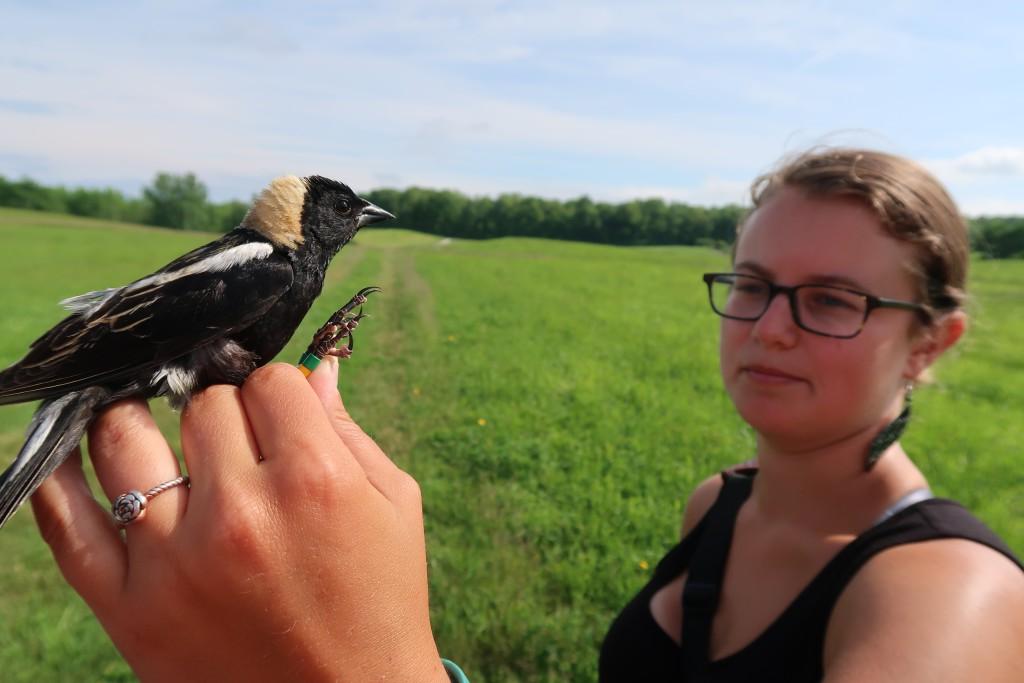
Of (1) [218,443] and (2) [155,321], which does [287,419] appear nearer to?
(1) [218,443]

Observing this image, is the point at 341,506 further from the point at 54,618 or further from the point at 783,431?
the point at 54,618

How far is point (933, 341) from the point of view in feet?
8.40

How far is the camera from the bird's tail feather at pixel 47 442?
1.63 metres

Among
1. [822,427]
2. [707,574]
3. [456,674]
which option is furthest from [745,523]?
[456,674]

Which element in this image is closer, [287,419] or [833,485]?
[287,419]

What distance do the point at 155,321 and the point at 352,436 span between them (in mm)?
945

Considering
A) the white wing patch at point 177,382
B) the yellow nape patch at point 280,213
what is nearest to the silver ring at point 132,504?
the white wing patch at point 177,382

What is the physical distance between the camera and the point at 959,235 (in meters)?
2.56

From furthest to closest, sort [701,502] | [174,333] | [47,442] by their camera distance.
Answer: [701,502]
[174,333]
[47,442]

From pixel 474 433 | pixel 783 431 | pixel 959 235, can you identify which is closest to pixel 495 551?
pixel 474 433

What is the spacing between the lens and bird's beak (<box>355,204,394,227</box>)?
8.59 ft

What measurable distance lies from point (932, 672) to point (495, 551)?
4.13 meters

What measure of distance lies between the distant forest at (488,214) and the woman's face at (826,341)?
1.33 metres

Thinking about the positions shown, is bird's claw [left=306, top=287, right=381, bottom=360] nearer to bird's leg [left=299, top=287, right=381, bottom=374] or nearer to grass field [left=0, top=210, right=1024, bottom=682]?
bird's leg [left=299, top=287, right=381, bottom=374]
